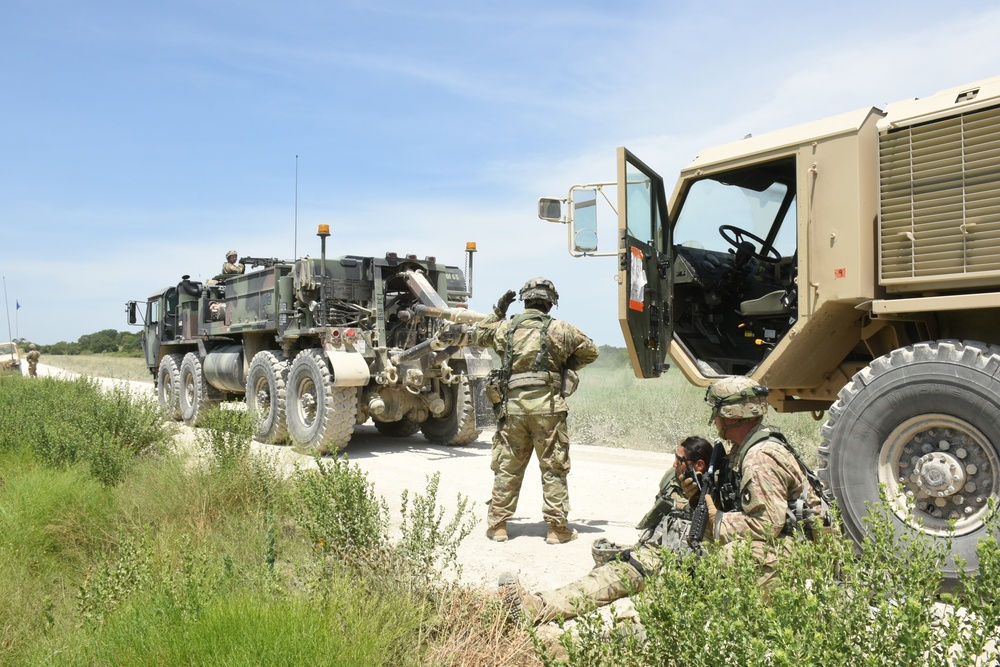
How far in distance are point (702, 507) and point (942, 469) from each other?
1.25 meters

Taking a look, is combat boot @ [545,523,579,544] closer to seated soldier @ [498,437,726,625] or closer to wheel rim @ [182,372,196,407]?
seated soldier @ [498,437,726,625]

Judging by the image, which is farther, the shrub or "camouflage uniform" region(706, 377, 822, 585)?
the shrub

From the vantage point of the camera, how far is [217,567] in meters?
3.77

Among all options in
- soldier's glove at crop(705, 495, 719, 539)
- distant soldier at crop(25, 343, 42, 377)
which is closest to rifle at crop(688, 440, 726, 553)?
soldier's glove at crop(705, 495, 719, 539)

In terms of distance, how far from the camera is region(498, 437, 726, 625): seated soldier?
151 inches

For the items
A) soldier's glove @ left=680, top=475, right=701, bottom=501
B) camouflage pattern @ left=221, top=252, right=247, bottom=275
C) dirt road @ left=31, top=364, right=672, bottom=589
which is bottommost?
dirt road @ left=31, top=364, right=672, bottom=589

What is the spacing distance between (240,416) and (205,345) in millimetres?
7971

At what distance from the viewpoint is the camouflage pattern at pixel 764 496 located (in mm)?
3662

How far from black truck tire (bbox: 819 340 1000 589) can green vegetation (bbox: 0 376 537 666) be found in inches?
83.8

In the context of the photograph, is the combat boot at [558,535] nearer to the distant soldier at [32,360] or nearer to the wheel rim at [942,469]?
the wheel rim at [942,469]

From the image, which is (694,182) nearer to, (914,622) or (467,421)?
(914,622)

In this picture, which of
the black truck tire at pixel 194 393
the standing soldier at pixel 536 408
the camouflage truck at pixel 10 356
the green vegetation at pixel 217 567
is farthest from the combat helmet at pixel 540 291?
the camouflage truck at pixel 10 356

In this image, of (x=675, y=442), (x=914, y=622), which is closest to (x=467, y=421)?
(x=675, y=442)

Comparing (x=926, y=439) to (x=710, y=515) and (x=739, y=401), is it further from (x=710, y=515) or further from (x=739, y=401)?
(x=710, y=515)
